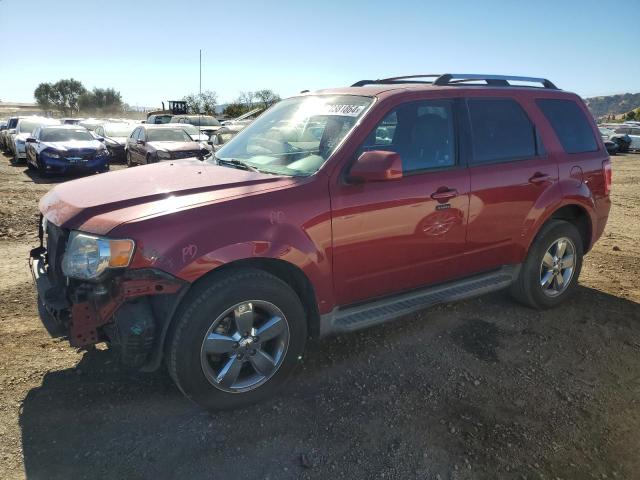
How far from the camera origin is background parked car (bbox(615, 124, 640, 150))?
86.4ft

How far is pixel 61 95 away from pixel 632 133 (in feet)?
246

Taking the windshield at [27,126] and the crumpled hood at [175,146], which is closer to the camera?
the crumpled hood at [175,146]

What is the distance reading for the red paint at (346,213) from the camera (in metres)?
2.61

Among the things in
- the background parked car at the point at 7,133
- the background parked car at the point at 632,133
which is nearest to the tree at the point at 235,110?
the background parked car at the point at 7,133

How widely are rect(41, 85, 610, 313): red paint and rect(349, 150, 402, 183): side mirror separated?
0.05 ft

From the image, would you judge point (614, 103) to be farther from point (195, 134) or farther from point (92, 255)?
point (92, 255)

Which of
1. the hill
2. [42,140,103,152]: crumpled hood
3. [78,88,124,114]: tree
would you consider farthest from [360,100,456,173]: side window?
the hill

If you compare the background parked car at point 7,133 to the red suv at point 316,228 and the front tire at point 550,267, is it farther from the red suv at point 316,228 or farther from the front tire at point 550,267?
the front tire at point 550,267

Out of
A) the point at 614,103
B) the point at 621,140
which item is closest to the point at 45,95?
the point at 621,140

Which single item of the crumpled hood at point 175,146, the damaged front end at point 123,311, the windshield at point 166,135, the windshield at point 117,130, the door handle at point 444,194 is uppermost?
the windshield at point 117,130

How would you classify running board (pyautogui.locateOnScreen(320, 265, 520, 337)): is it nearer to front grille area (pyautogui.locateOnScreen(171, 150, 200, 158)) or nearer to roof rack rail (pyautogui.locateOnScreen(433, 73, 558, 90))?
roof rack rail (pyautogui.locateOnScreen(433, 73, 558, 90))

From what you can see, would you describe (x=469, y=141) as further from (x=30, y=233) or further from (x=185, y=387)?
(x=30, y=233)

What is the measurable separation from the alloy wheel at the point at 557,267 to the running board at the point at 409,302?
0.35 meters

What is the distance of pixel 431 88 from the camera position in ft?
11.9
